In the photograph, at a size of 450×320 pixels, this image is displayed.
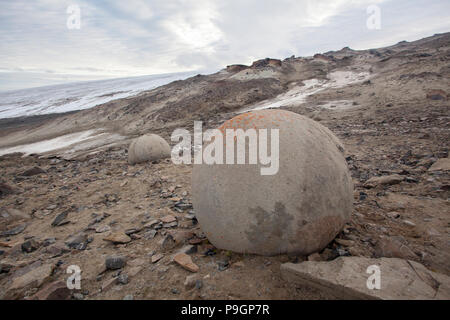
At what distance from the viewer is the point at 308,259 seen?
93.0 inches

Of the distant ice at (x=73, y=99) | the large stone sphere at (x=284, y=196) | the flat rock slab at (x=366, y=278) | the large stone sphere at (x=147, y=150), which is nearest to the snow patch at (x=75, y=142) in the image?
the large stone sphere at (x=147, y=150)

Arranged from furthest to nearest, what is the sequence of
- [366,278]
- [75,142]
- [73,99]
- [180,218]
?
[73,99], [75,142], [180,218], [366,278]

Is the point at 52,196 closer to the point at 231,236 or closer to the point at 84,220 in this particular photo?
the point at 84,220

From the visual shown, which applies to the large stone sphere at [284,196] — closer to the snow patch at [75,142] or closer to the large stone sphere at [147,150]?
the large stone sphere at [147,150]

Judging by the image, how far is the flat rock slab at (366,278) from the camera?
1849mm

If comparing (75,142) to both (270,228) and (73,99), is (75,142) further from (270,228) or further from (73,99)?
(73,99)

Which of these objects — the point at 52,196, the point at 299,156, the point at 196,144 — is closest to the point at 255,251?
the point at 299,156

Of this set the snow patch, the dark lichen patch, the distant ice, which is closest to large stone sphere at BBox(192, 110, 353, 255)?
the dark lichen patch

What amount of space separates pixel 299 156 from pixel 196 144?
7613 mm

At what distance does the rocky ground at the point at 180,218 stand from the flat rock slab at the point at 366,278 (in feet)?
0.37

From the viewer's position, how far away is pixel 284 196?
7.35 feet

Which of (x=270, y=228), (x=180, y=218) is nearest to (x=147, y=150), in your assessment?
(x=180, y=218)

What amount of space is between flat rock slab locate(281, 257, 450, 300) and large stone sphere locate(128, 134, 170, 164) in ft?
20.5

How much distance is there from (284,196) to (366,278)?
91cm
